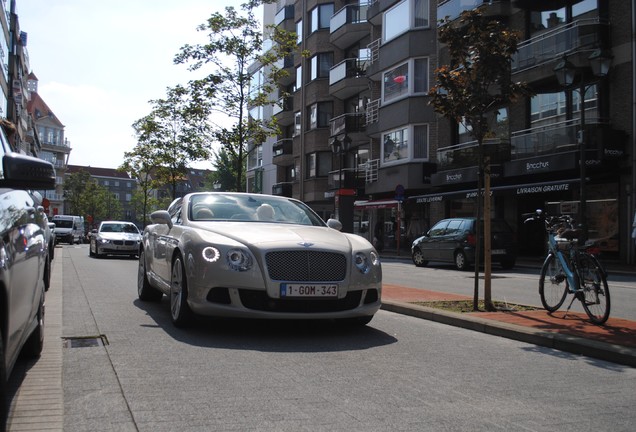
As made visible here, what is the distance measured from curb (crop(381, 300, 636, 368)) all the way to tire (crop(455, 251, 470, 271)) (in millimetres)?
10711

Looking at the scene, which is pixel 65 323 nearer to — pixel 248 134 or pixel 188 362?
pixel 188 362

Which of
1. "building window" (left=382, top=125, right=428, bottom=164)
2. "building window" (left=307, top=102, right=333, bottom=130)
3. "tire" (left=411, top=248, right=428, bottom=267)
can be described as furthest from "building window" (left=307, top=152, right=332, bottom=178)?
"tire" (left=411, top=248, right=428, bottom=267)

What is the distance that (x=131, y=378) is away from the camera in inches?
173

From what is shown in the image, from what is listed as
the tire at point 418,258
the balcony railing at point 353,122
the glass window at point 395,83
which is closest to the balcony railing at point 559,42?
the glass window at point 395,83

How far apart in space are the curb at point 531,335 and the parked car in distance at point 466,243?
10750mm

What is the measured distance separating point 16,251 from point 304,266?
3146mm

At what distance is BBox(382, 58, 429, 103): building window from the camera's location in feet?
100

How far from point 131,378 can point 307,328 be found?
8.63 feet

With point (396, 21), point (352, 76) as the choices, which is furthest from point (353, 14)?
point (396, 21)

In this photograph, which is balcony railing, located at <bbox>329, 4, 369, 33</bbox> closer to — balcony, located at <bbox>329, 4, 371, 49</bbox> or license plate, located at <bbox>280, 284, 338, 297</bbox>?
balcony, located at <bbox>329, 4, 371, 49</bbox>

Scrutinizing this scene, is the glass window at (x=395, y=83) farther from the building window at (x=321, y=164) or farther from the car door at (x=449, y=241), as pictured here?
the car door at (x=449, y=241)

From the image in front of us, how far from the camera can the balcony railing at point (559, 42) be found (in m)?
22.1

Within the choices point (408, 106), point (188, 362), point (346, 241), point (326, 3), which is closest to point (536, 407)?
point (188, 362)

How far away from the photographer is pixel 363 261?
21.1 feet
